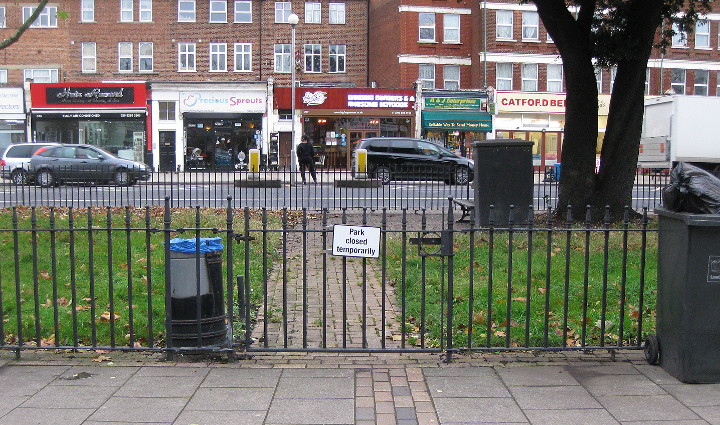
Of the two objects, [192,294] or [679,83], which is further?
[679,83]

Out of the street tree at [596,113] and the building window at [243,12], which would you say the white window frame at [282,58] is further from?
the street tree at [596,113]

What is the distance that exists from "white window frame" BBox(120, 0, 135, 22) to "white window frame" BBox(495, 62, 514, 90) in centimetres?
2144

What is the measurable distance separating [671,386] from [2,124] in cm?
4133

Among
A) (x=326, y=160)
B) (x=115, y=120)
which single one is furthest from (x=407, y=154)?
(x=115, y=120)

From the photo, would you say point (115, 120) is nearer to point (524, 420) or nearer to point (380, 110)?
point (380, 110)

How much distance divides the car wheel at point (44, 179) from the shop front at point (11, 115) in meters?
21.1

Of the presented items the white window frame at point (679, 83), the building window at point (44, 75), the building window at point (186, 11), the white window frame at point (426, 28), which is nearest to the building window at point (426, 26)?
the white window frame at point (426, 28)

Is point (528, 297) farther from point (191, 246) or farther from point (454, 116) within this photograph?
point (454, 116)

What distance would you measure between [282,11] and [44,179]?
83.3 feet

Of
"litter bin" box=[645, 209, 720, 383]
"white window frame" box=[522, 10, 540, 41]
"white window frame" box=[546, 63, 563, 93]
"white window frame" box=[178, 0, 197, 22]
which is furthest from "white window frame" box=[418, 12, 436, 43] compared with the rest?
"litter bin" box=[645, 209, 720, 383]

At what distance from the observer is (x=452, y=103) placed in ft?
137

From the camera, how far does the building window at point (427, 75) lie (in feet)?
140

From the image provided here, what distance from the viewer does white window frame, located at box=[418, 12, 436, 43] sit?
42250mm

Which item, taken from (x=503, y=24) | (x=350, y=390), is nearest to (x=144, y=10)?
(x=503, y=24)
